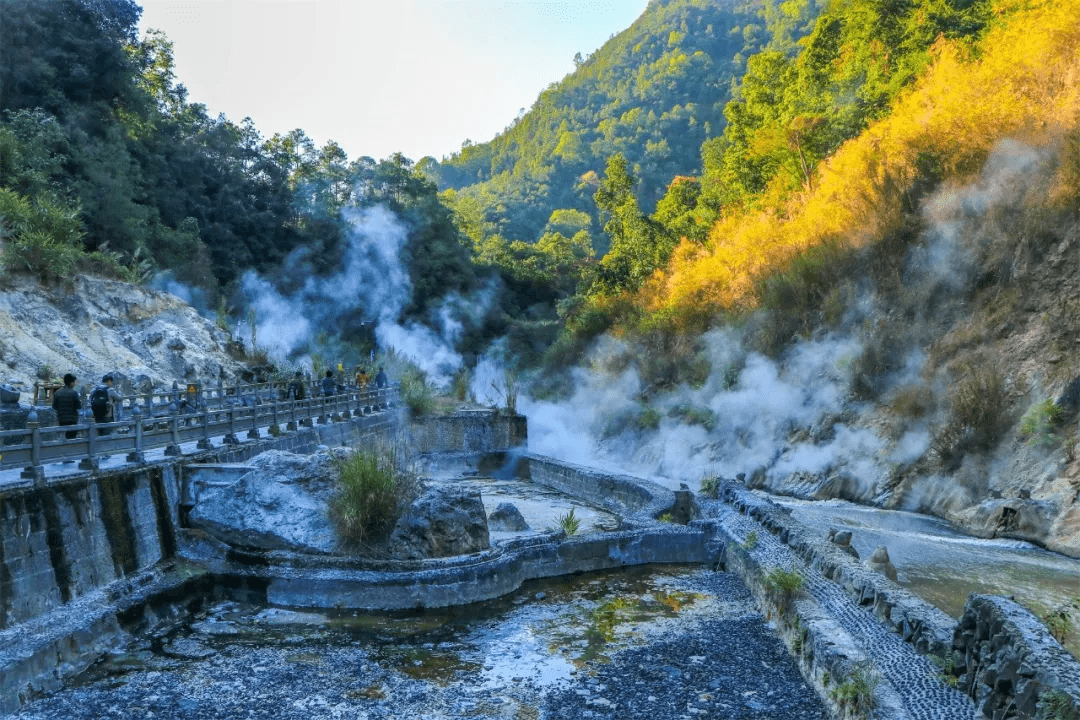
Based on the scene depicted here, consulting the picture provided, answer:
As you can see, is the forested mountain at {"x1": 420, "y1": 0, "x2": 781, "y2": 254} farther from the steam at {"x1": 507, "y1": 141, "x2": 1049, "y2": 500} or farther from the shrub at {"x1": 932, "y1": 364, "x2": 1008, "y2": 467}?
the shrub at {"x1": 932, "y1": 364, "x2": 1008, "y2": 467}

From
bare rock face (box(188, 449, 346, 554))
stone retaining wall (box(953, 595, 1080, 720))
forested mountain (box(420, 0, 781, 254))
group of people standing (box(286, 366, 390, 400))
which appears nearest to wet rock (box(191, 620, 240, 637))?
bare rock face (box(188, 449, 346, 554))

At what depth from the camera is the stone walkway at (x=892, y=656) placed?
577 centimetres

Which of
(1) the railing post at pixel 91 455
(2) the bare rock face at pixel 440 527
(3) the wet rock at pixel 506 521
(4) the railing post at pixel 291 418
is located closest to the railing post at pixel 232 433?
(4) the railing post at pixel 291 418

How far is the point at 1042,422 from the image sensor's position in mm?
14031

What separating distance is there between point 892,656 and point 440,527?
6068 millimetres

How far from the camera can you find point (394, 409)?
25.9 meters

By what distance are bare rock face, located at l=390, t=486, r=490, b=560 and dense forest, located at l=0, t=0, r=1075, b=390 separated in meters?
14.9

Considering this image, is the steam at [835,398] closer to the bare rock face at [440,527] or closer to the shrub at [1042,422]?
the shrub at [1042,422]

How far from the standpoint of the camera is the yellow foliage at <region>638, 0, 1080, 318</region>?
19.2m

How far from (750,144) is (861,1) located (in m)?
6.58

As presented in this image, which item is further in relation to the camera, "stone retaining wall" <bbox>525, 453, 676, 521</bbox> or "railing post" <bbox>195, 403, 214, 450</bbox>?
"stone retaining wall" <bbox>525, 453, 676, 521</bbox>

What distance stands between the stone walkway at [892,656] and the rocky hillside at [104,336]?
16.0 meters

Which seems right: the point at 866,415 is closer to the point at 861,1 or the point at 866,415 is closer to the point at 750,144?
the point at 750,144

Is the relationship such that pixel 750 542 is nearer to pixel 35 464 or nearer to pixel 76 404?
pixel 35 464
